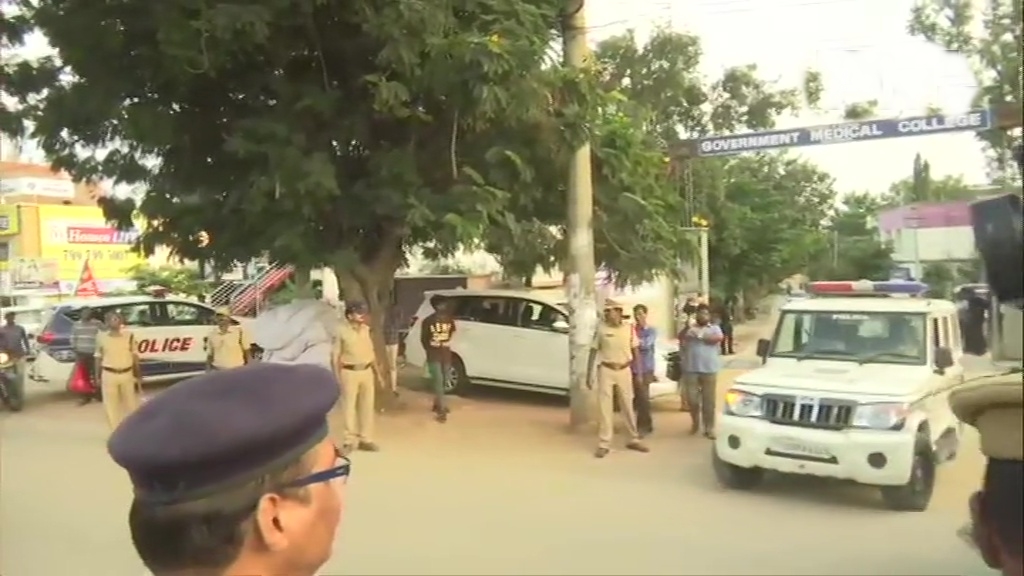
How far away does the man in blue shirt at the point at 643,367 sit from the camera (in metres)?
1.72

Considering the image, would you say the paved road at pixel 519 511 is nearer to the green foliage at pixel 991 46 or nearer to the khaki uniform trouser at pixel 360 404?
the khaki uniform trouser at pixel 360 404

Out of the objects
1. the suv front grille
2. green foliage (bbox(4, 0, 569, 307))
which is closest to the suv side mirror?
the suv front grille

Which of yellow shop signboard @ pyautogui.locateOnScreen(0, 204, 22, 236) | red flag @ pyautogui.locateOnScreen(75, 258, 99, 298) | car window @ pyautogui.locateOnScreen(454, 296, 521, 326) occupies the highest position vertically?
yellow shop signboard @ pyautogui.locateOnScreen(0, 204, 22, 236)

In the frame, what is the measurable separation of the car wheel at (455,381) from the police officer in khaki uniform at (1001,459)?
134 cm

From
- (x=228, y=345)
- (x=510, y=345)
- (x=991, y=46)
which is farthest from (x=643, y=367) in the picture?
(x=991, y=46)

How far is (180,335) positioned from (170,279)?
0.33 feet

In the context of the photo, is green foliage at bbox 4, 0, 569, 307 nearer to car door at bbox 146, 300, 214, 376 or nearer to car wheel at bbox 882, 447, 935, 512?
car door at bbox 146, 300, 214, 376

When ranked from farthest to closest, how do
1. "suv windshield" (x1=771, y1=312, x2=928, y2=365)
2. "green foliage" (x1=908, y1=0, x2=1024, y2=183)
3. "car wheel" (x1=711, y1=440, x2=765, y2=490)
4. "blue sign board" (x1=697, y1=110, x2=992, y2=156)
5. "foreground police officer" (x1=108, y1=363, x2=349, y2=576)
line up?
1. "car wheel" (x1=711, y1=440, x2=765, y2=490)
2. "suv windshield" (x1=771, y1=312, x2=928, y2=365)
3. "blue sign board" (x1=697, y1=110, x2=992, y2=156)
4. "green foliage" (x1=908, y1=0, x2=1024, y2=183)
5. "foreground police officer" (x1=108, y1=363, x2=349, y2=576)

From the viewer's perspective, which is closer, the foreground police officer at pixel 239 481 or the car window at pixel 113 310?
the foreground police officer at pixel 239 481

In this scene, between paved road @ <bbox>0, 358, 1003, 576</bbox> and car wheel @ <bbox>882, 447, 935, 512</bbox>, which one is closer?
→ car wheel @ <bbox>882, 447, 935, 512</bbox>

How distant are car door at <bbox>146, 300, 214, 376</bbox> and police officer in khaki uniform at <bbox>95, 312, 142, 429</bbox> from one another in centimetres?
4

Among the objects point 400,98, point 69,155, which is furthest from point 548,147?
point 69,155

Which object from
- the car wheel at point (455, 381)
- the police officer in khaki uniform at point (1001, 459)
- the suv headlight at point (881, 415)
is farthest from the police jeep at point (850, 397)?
the police officer in khaki uniform at point (1001, 459)

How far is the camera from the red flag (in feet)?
4.81
